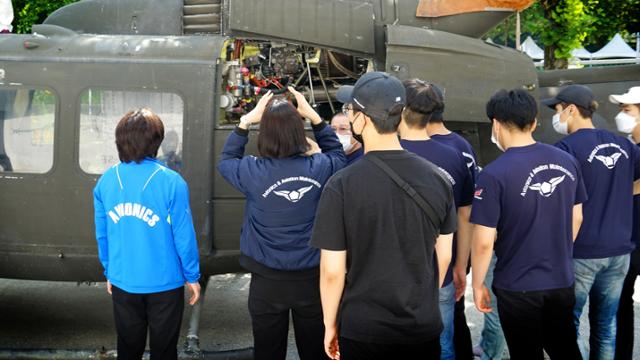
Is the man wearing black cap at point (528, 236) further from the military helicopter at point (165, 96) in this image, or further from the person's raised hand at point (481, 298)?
the military helicopter at point (165, 96)

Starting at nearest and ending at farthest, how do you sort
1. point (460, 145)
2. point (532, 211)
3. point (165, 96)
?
point (532, 211) < point (460, 145) < point (165, 96)

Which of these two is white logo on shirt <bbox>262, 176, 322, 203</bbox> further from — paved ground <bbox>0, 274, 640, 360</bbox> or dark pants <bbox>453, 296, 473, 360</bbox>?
paved ground <bbox>0, 274, 640, 360</bbox>

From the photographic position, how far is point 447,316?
4.09 meters

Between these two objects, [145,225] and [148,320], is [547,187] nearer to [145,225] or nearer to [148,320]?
[145,225]

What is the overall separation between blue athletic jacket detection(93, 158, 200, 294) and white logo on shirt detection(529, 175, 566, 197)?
186cm

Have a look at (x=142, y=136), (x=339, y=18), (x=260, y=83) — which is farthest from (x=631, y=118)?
(x=142, y=136)

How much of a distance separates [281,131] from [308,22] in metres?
1.95

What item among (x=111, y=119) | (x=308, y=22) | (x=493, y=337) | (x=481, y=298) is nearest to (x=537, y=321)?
(x=481, y=298)

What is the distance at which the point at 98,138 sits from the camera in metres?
4.91

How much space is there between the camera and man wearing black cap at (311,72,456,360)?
9.04ft

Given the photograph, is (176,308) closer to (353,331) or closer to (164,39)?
(353,331)

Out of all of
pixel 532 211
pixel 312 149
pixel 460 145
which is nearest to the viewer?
pixel 532 211

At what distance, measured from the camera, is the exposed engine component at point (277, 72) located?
524 centimetres

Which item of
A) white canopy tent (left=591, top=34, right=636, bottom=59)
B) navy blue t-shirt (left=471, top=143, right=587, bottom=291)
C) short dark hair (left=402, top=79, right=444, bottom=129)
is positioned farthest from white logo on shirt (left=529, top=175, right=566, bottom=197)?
white canopy tent (left=591, top=34, right=636, bottom=59)
